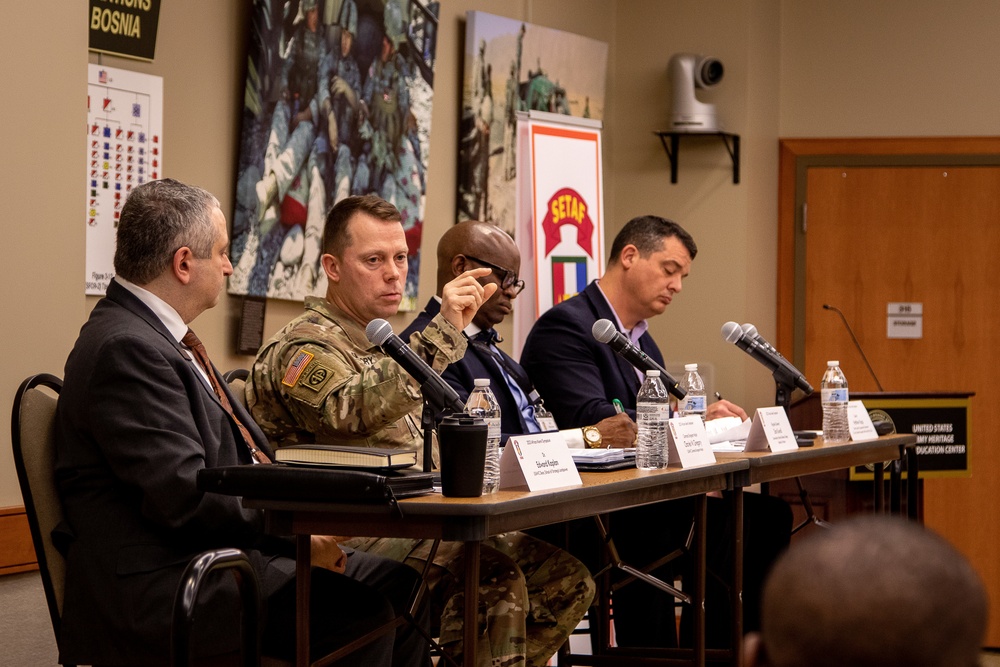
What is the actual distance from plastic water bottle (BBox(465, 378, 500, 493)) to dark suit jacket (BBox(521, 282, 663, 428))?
1.26 metres

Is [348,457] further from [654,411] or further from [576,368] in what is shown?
[576,368]

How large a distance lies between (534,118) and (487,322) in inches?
89.8

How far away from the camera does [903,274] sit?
241 inches

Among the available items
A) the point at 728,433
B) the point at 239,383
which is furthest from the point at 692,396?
the point at 239,383

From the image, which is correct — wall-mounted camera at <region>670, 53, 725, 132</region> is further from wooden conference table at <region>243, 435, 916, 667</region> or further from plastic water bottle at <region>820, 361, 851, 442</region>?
wooden conference table at <region>243, 435, 916, 667</region>

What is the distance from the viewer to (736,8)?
6.03 metres

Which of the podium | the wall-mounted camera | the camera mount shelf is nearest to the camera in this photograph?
the podium

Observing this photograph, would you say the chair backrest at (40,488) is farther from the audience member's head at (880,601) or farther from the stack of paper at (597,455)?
the audience member's head at (880,601)

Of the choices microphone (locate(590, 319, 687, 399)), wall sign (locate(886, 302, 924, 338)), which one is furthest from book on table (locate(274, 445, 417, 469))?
wall sign (locate(886, 302, 924, 338))

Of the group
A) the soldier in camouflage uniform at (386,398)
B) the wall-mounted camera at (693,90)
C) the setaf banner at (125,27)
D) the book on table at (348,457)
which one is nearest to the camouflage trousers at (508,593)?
the soldier in camouflage uniform at (386,398)

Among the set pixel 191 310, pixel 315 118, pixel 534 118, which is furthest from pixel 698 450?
pixel 534 118

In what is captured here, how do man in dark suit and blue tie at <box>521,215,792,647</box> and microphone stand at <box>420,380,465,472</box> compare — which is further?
man in dark suit and blue tie at <box>521,215,792,647</box>

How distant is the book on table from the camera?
1979 millimetres

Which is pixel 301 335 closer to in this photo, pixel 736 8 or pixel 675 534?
Answer: pixel 675 534
